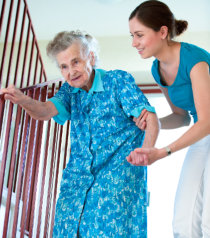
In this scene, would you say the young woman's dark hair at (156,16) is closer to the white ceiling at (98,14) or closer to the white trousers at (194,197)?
the white trousers at (194,197)

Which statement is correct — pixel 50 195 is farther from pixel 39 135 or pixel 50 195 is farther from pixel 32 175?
pixel 39 135

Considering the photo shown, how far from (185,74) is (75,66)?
51 centimetres

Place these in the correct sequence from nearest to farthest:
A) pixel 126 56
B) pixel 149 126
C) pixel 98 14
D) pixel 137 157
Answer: pixel 137 157
pixel 149 126
pixel 98 14
pixel 126 56

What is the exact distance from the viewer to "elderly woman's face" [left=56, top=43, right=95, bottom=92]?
1.68 m

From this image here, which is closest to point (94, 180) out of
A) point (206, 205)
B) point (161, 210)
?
point (206, 205)

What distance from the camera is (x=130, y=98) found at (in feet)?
5.19

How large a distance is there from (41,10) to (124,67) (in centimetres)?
146

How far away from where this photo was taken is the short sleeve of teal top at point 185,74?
153 cm

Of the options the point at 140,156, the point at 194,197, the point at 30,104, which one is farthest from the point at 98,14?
the point at 140,156

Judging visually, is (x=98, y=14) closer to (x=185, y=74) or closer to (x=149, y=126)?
(x=185, y=74)

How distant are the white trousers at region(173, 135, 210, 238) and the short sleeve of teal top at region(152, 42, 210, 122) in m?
0.22

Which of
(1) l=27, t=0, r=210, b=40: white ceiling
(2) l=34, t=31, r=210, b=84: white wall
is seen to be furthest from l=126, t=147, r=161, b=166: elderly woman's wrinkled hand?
(2) l=34, t=31, r=210, b=84: white wall

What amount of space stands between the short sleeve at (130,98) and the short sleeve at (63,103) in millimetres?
301

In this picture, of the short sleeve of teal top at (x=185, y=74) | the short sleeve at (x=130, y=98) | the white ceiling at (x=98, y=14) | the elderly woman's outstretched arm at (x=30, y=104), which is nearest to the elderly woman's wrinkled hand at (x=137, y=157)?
the short sleeve at (x=130, y=98)
